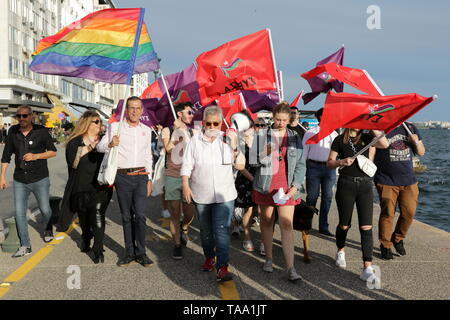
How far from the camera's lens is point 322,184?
22.9 feet

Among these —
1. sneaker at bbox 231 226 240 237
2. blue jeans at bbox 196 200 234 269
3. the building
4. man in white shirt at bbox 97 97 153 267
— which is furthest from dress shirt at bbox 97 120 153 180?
the building

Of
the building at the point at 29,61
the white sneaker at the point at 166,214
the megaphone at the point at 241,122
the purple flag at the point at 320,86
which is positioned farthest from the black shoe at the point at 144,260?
the building at the point at 29,61

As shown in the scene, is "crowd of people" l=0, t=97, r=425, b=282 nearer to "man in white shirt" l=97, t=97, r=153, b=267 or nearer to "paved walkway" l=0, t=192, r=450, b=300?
"man in white shirt" l=97, t=97, r=153, b=267

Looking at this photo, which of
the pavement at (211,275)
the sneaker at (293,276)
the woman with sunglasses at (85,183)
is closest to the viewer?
the pavement at (211,275)

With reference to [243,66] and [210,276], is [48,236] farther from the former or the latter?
[243,66]

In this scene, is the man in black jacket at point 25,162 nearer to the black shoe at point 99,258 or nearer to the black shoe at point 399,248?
the black shoe at point 99,258

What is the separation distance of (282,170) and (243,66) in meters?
2.60

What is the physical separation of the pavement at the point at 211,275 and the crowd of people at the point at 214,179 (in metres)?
0.17

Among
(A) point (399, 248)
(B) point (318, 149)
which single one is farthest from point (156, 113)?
(A) point (399, 248)

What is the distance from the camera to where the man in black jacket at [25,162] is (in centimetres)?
562

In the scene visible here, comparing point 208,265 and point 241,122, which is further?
point 241,122
